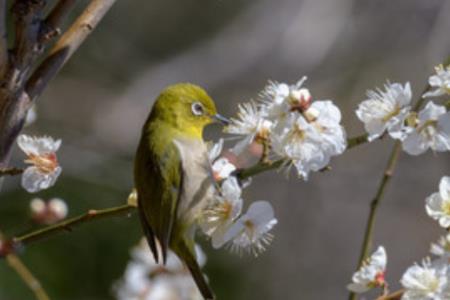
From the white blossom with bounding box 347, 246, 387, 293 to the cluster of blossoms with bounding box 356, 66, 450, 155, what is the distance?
28 centimetres

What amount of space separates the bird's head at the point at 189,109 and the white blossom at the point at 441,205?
2.75ft

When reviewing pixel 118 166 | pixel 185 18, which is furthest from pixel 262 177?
pixel 185 18

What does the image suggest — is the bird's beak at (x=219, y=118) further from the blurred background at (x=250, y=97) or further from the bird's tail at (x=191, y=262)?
the blurred background at (x=250, y=97)

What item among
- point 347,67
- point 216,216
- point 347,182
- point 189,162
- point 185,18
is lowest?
point 216,216

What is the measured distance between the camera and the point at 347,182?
7480 millimetres

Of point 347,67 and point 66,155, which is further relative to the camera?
point 347,67

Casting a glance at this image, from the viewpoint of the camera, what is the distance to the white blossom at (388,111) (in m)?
1.90

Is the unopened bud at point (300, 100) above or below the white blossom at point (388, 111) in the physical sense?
above

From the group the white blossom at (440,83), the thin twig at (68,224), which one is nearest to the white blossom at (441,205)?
the white blossom at (440,83)

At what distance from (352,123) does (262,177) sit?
1122mm

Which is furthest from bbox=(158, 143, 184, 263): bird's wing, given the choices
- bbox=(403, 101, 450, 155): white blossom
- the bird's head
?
bbox=(403, 101, 450, 155): white blossom

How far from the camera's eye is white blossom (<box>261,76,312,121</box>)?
6.16 ft

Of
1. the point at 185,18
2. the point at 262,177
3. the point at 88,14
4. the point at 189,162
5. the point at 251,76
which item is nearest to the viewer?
the point at 88,14

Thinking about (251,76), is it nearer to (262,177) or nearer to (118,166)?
(262,177)
